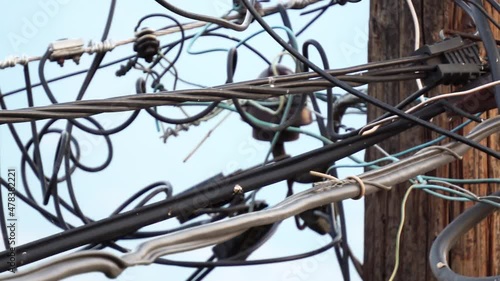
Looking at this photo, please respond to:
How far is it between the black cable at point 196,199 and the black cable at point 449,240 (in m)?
0.27

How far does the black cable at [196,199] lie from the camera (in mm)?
1982

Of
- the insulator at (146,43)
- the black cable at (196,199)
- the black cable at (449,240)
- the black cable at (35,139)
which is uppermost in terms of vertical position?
the insulator at (146,43)

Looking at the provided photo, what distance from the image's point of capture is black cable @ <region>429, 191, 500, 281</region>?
2164mm

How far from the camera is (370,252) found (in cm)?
293

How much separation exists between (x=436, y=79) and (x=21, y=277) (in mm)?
1264

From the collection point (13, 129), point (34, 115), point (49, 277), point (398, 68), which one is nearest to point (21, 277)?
point (49, 277)

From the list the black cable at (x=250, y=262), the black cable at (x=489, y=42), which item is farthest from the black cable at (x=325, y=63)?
the black cable at (x=250, y=262)

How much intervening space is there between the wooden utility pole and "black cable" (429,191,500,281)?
0.42m

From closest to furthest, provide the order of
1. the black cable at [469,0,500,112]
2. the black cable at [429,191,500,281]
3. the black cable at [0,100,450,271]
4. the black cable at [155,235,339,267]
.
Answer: the black cable at [0,100,450,271]
the black cable at [429,191,500,281]
the black cable at [469,0,500,112]
the black cable at [155,235,339,267]

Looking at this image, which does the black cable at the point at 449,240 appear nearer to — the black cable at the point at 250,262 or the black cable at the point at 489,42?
the black cable at the point at 489,42

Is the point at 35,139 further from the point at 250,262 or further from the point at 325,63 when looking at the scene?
the point at 325,63

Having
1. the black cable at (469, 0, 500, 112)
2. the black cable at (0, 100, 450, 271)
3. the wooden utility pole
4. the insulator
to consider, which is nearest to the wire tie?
the black cable at (0, 100, 450, 271)

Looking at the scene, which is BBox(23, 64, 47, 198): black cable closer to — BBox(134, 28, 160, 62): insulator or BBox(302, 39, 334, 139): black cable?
BBox(134, 28, 160, 62): insulator

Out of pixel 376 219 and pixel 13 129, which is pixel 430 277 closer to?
pixel 376 219
